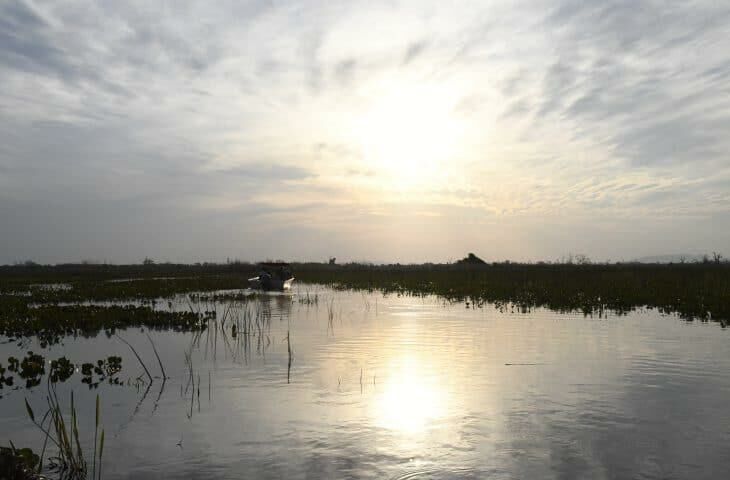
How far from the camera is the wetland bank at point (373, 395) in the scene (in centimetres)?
661

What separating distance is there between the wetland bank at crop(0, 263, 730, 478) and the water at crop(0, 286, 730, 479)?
4 centimetres

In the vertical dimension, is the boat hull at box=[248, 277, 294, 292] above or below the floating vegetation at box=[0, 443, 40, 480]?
above

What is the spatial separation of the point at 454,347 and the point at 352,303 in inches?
544

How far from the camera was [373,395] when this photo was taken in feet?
31.7

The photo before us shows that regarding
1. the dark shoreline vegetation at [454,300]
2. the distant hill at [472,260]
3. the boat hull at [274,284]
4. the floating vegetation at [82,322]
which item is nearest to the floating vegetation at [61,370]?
the floating vegetation at [82,322]

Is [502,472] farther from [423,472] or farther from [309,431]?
[309,431]

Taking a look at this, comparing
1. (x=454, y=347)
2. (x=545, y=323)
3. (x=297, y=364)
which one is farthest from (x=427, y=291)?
(x=297, y=364)

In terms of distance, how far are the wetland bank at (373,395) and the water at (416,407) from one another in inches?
1.5

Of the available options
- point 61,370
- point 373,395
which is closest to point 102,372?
point 61,370

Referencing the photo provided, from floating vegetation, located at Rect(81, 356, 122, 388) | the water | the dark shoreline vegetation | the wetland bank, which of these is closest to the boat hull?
→ the dark shoreline vegetation

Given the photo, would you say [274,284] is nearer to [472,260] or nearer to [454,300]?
[454,300]

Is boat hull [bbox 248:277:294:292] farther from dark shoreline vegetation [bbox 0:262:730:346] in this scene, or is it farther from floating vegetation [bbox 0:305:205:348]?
floating vegetation [bbox 0:305:205:348]

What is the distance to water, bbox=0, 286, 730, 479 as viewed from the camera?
6.56 metres

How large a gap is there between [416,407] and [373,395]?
0.99 metres
